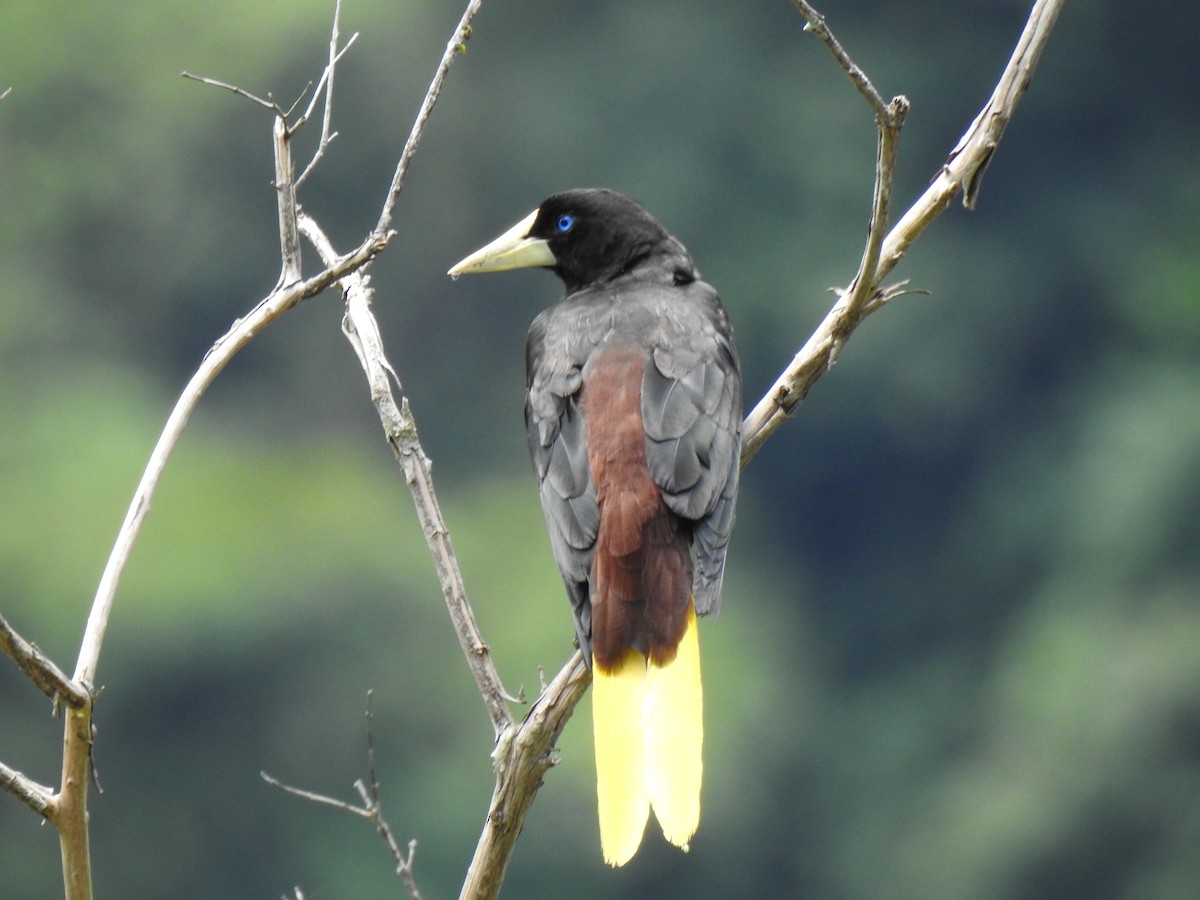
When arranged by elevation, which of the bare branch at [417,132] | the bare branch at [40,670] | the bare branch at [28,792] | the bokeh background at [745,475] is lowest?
the bare branch at [28,792]

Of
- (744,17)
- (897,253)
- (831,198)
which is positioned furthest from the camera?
(744,17)

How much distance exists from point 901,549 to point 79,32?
11375mm

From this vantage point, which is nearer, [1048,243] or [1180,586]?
[1180,586]

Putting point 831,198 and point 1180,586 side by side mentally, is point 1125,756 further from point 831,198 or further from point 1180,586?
point 831,198

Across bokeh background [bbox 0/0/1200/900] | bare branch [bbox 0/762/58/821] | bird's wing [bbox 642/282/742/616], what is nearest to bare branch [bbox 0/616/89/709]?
bare branch [bbox 0/762/58/821]

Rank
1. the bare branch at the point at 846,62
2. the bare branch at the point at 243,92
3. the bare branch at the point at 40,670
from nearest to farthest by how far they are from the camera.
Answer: the bare branch at the point at 40,670, the bare branch at the point at 846,62, the bare branch at the point at 243,92

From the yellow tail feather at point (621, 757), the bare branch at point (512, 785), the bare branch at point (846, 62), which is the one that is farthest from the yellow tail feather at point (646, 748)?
the bare branch at point (846, 62)

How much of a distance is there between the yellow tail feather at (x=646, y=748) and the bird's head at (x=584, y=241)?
158 cm

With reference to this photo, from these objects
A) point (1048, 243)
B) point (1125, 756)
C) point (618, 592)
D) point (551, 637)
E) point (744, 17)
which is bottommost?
point (618, 592)

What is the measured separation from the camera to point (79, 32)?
2119 cm

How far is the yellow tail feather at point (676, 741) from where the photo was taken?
3098mm

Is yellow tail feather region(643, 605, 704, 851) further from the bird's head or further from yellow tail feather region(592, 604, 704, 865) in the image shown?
the bird's head

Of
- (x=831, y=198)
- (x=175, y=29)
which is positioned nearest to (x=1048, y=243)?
(x=831, y=198)

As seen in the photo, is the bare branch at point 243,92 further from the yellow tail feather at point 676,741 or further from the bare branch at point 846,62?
the yellow tail feather at point 676,741
